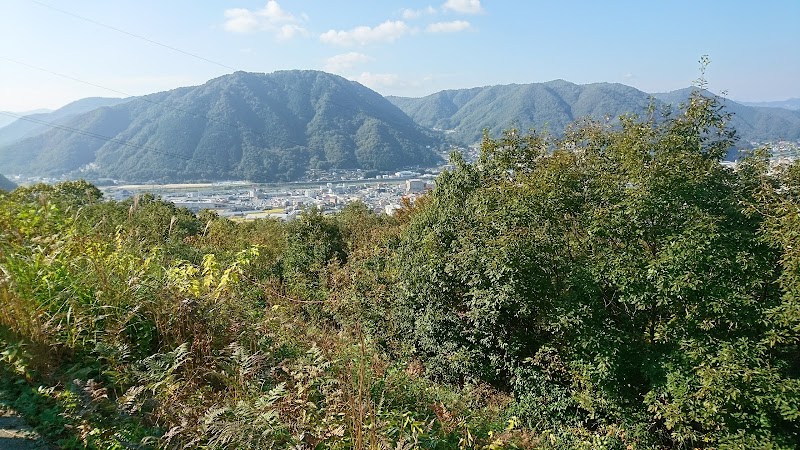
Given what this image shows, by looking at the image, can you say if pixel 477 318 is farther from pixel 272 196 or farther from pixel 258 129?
pixel 258 129

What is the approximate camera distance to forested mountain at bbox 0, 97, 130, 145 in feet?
218

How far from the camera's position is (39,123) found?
43781mm

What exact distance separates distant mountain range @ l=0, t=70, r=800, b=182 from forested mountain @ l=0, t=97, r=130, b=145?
409 millimetres

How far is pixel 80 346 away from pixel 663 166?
299 inches

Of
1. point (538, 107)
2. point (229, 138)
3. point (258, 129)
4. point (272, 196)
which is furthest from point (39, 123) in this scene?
point (538, 107)

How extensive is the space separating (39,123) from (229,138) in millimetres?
28016

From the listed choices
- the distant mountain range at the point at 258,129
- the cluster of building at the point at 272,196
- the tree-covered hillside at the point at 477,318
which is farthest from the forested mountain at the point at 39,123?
the tree-covered hillside at the point at 477,318

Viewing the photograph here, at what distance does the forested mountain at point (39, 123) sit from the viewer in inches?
2610

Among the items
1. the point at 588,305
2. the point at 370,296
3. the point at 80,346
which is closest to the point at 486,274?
the point at 588,305

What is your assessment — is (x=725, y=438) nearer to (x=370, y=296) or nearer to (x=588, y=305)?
(x=588, y=305)

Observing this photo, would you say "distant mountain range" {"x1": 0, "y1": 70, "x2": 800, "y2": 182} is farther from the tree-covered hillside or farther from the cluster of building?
the tree-covered hillside

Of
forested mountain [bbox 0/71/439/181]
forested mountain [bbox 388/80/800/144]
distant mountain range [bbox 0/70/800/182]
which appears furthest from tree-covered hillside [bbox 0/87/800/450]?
forested mountain [bbox 388/80/800/144]

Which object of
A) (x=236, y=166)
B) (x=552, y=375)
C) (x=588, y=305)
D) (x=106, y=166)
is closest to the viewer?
(x=588, y=305)

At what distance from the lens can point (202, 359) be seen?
2.58 meters
